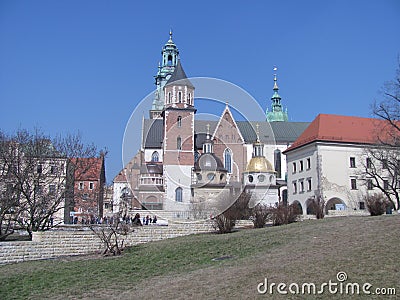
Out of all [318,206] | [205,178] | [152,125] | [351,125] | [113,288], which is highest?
[152,125]

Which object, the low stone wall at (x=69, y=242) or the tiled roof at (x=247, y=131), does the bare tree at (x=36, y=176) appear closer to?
the low stone wall at (x=69, y=242)

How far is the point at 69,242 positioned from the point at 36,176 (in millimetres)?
9554

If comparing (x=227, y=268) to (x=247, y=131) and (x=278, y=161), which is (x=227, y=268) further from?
(x=247, y=131)

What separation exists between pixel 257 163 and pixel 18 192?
120 feet

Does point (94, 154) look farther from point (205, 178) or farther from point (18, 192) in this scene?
point (205, 178)

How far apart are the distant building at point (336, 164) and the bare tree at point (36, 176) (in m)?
24.1

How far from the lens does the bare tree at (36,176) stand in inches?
1156

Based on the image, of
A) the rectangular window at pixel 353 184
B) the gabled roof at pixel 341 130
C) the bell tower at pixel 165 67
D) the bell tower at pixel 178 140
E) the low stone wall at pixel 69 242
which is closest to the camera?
the low stone wall at pixel 69 242

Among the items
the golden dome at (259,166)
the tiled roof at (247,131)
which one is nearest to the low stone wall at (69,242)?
the golden dome at (259,166)

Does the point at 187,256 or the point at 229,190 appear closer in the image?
the point at 187,256

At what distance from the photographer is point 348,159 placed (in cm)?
4909

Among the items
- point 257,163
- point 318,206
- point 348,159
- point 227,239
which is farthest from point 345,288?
point 257,163

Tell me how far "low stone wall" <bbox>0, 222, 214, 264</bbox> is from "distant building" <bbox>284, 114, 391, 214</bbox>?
77.1 feet

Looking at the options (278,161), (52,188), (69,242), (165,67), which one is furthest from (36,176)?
(165,67)
